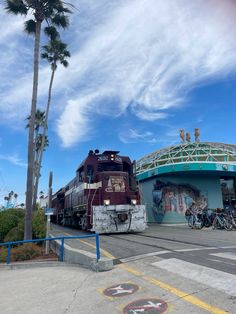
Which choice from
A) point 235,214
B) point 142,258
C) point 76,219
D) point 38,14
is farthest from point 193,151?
point 142,258

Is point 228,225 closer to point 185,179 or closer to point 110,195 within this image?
point 110,195

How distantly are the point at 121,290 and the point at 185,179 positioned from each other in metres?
22.0

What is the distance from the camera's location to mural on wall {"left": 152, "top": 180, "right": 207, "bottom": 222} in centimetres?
2639

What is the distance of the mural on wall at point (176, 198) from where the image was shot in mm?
→ 26391

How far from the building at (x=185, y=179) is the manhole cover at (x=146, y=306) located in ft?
66.7

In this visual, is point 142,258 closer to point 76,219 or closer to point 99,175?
point 99,175

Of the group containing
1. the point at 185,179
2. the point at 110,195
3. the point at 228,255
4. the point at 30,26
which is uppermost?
the point at 30,26

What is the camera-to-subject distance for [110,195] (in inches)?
640

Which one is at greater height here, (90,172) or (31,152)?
(31,152)

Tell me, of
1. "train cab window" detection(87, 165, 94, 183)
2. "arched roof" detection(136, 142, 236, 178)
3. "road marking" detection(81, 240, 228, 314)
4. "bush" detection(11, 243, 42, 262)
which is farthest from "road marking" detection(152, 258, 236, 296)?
"arched roof" detection(136, 142, 236, 178)

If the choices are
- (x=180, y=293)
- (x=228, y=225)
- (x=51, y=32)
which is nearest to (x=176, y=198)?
(x=228, y=225)

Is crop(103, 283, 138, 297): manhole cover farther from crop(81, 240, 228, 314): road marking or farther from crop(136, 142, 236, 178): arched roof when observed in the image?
crop(136, 142, 236, 178): arched roof

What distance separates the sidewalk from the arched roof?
17584 millimetres

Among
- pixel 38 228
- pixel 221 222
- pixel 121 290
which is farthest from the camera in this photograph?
pixel 221 222
